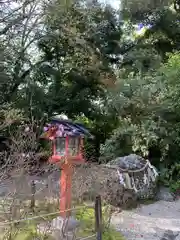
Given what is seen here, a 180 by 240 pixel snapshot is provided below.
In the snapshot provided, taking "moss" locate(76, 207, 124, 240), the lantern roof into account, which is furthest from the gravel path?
the lantern roof

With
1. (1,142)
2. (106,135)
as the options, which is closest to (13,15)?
(1,142)

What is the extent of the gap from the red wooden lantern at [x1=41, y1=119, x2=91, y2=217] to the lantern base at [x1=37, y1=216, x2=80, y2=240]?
0.14m

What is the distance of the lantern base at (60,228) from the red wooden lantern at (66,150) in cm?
14

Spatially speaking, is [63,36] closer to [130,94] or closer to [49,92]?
[49,92]

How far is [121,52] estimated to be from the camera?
1042 centimetres

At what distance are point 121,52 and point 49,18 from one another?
2.65m

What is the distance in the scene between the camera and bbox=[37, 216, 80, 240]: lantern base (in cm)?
374

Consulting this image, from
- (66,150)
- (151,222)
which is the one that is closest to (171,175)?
(151,222)

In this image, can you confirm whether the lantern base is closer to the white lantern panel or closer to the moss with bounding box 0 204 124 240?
the moss with bounding box 0 204 124 240

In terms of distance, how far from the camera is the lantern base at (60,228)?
374 centimetres

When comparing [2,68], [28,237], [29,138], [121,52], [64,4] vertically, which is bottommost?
[28,237]

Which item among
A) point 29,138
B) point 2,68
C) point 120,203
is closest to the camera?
point 29,138

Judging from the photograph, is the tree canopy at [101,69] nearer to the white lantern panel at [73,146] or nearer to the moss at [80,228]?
the moss at [80,228]

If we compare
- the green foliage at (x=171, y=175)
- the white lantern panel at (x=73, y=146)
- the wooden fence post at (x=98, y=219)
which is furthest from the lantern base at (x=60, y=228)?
the green foliage at (x=171, y=175)
